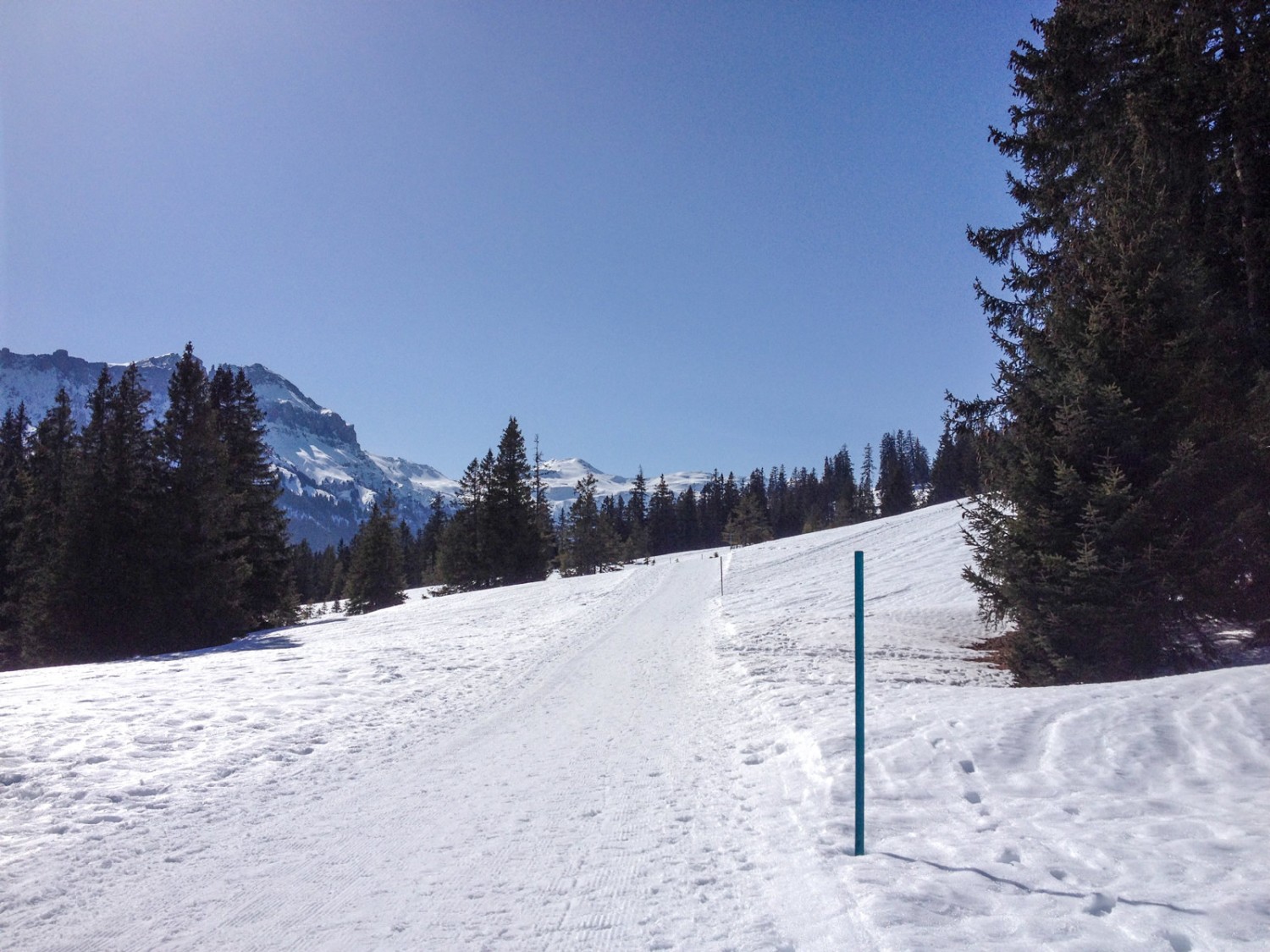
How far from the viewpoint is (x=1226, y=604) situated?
30.2 feet

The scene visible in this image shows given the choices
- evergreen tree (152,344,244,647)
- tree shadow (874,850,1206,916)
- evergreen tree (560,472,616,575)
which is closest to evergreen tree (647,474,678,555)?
evergreen tree (560,472,616,575)

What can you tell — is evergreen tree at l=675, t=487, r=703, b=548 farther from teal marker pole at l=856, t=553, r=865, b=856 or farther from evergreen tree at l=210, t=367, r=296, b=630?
teal marker pole at l=856, t=553, r=865, b=856

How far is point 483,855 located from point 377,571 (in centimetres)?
3883

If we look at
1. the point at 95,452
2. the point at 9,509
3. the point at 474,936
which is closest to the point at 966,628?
the point at 474,936

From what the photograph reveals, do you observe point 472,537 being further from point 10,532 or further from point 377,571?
point 10,532

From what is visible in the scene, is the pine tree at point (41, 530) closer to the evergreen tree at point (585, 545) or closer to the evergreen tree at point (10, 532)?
the evergreen tree at point (10, 532)

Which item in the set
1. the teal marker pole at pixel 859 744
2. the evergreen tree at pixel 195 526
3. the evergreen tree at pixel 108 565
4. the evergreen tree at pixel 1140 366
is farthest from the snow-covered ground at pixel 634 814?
the evergreen tree at pixel 108 565

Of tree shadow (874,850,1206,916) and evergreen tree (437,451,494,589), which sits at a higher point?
evergreen tree (437,451,494,589)

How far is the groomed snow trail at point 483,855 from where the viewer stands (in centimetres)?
351

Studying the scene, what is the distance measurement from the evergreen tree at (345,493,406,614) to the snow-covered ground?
1194 inches

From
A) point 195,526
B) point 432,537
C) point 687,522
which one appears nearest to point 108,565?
point 195,526

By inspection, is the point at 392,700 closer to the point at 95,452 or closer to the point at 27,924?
the point at 27,924

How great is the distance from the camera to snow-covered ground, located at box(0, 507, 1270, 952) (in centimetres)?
347

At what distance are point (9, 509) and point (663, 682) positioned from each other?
113ft
